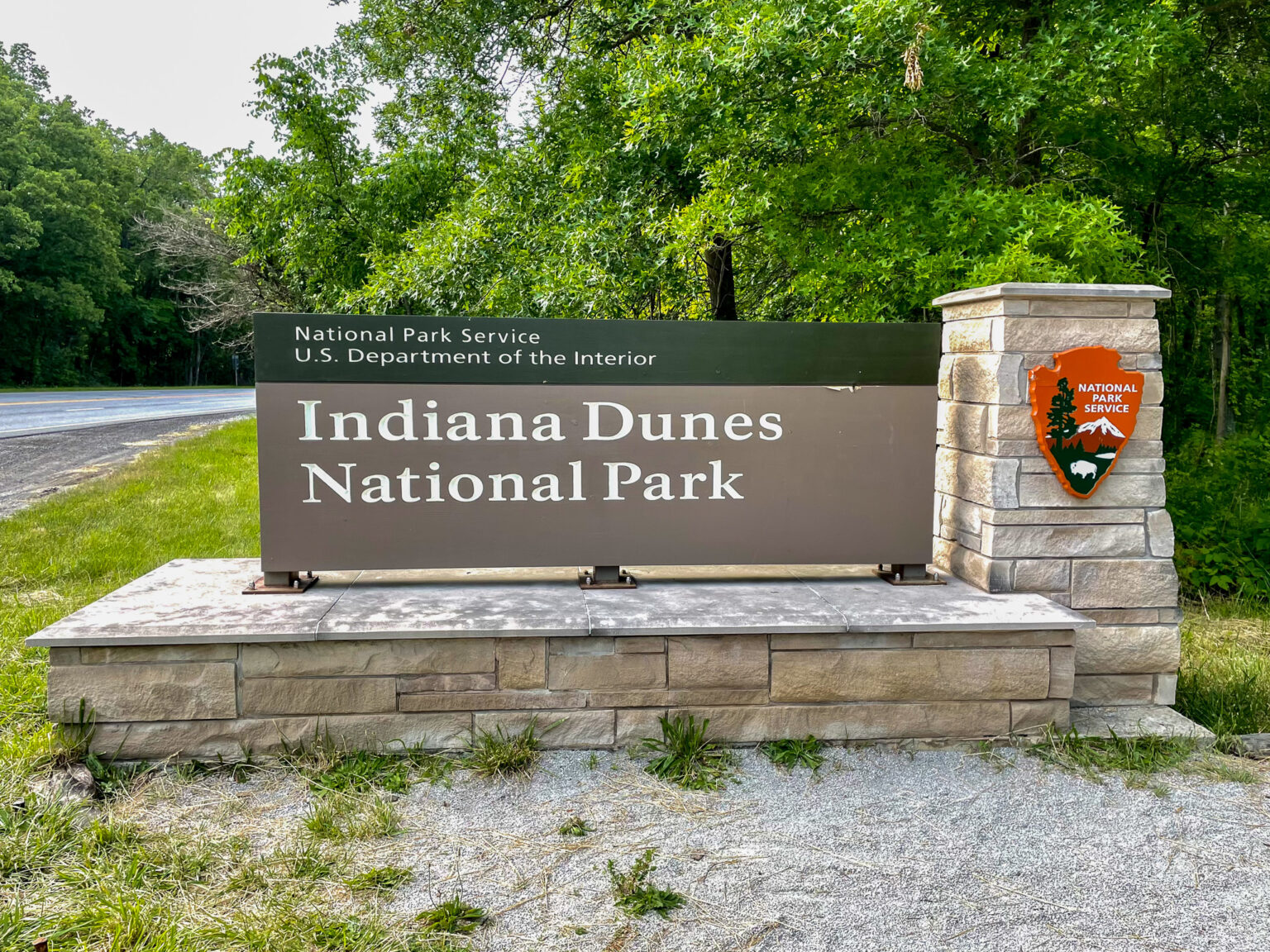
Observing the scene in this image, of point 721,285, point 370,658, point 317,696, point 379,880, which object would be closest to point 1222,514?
point 721,285

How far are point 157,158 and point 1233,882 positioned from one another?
59.1 metres

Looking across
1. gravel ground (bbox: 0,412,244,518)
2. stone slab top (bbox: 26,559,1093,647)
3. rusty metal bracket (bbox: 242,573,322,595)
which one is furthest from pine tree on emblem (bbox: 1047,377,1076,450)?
gravel ground (bbox: 0,412,244,518)

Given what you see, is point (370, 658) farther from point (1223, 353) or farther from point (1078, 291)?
point (1223, 353)

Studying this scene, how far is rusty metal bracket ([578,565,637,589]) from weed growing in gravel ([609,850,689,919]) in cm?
123

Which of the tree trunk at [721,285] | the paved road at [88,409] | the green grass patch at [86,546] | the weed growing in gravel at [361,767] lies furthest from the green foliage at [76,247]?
the weed growing in gravel at [361,767]

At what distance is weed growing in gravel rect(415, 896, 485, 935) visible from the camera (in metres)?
2.10

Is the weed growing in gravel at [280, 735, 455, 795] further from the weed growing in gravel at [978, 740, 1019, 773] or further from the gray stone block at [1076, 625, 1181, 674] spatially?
the gray stone block at [1076, 625, 1181, 674]

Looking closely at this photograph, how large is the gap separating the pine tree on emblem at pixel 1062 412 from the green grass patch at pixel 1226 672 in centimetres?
122

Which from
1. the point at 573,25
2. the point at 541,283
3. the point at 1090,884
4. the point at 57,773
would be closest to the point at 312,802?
the point at 57,773

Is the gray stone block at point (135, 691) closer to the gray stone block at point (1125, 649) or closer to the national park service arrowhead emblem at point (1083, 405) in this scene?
the national park service arrowhead emblem at point (1083, 405)

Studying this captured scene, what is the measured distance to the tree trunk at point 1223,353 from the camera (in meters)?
7.07

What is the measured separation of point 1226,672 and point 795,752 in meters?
2.26

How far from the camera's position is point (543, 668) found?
120 inches

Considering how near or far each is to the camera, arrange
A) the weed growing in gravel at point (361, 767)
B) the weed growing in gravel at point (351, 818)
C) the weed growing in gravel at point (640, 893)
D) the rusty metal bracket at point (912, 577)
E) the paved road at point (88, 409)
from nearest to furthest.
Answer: the weed growing in gravel at point (640, 893)
the weed growing in gravel at point (351, 818)
the weed growing in gravel at point (361, 767)
the rusty metal bracket at point (912, 577)
the paved road at point (88, 409)
